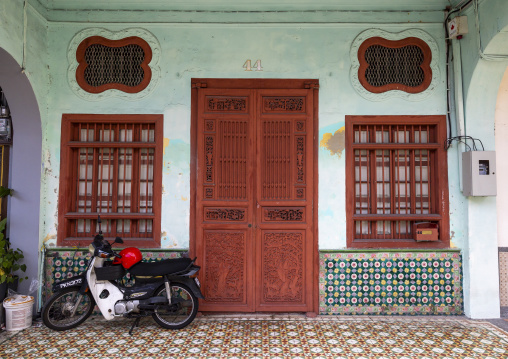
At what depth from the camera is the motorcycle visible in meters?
3.74

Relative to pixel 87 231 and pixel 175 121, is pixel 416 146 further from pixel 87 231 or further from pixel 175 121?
pixel 87 231

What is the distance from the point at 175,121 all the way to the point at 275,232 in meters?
1.77

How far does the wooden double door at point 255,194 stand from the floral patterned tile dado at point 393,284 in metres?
0.24

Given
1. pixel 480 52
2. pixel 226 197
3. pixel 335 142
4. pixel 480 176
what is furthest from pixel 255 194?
pixel 480 52

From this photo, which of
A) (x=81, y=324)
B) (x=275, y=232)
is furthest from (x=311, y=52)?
(x=81, y=324)

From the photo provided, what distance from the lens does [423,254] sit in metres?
4.23

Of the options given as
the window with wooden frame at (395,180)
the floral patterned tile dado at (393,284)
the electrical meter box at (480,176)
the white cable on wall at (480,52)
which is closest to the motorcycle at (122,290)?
the floral patterned tile dado at (393,284)

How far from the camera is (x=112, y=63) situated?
4.40m

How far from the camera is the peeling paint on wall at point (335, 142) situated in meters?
4.31

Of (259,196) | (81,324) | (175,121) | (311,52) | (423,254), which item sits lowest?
(81,324)

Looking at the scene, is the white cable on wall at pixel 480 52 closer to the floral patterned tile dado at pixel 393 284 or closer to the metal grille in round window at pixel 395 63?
the metal grille in round window at pixel 395 63

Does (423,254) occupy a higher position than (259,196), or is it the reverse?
(259,196)

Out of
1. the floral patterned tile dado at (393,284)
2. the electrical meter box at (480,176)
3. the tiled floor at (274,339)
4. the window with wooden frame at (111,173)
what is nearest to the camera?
the tiled floor at (274,339)

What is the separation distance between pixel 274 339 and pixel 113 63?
3616mm
